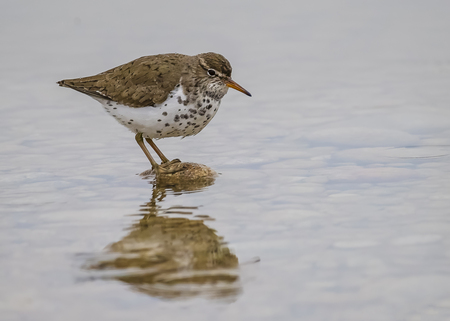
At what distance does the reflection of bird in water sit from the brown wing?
2033 millimetres

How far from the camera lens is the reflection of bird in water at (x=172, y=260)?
541 cm

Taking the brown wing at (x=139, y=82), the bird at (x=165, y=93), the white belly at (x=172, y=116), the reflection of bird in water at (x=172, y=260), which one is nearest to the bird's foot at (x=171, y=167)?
the bird at (x=165, y=93)

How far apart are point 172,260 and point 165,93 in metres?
3.29

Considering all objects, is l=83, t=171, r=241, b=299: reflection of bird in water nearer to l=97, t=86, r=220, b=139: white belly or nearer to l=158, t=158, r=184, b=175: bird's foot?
l=97, t=86, r=220, b=139: white belly

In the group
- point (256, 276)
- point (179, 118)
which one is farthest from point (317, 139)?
point (256, 276)

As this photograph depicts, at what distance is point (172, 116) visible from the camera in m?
8.62

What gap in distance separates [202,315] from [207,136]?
21.0 ft

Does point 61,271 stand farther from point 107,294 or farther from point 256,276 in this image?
point 256,276

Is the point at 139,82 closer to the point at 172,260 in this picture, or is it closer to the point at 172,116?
the point at 172,116

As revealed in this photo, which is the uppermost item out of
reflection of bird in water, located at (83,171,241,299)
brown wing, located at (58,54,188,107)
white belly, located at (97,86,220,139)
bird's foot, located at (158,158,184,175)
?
brown wing, located at (58,54,188,107)

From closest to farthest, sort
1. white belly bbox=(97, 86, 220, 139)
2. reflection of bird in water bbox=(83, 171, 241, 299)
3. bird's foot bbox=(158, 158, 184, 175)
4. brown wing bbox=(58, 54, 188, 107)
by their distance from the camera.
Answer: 1. reflection of bird in water bbox=(83, 171, 241, 299)
2. white belly bbox=(97, 86, 220, 139)
3. brown wing bbox=(58, 54, 188, 107)
4. bird's foot bbox=(158, 158, 184, 175)

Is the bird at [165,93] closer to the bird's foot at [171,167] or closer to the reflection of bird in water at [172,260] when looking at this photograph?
the bird's foot at [171,167]

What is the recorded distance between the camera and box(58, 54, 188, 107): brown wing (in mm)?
8758

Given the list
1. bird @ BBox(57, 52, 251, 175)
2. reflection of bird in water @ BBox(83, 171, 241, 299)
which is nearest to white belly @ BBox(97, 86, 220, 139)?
bird @ BBox(57, 52, 251, 175)
